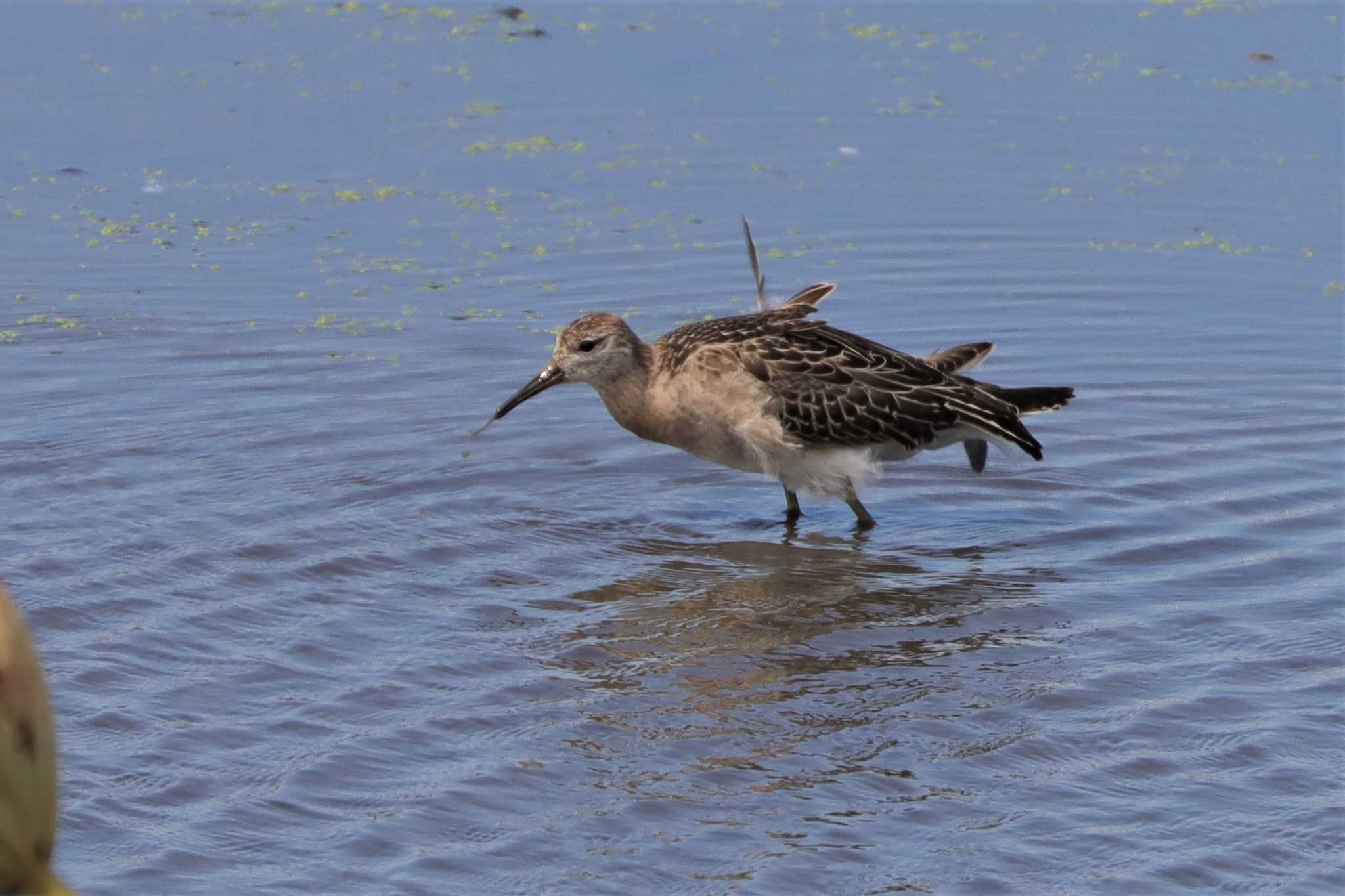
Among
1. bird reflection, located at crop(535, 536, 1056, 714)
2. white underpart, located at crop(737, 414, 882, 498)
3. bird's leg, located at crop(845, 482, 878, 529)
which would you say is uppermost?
white underpart, located at crop(737, 414, 882, 498)

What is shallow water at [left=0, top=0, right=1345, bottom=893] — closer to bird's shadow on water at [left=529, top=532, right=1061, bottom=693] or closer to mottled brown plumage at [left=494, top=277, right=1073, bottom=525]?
bird's shadow on water at [left=529, top=532, right=1061, bottom=693]

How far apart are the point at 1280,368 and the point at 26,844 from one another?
30.5 feet

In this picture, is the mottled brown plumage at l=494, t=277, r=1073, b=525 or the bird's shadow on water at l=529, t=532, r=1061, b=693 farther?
the mottled brown plumage at l=494, t=277, r=1073, b=525

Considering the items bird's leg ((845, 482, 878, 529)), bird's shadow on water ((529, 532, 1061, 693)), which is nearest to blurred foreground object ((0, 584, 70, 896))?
bird's shadow on water ((529, 532, 1061, 693))

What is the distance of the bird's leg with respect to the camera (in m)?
7.88

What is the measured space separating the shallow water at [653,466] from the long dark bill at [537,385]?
1.00 feet

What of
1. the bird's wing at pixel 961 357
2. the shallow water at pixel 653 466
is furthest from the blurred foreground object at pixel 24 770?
the bird's wing at pixel 961 357

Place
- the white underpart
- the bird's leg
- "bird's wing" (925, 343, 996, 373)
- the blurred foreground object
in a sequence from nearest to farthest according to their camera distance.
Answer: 1. the blurred foreground object
2. the white underpart
3. the bird's leg
4. "bird's wing" (925, 343, 996, 373)

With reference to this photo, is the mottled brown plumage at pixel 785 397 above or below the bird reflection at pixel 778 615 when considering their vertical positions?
above

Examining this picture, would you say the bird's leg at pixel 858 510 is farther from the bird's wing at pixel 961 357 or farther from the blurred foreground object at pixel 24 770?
the blurred foreground object at pixel 24 770

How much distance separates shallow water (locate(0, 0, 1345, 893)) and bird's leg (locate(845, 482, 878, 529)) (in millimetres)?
88

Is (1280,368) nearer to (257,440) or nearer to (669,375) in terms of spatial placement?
(669,375)

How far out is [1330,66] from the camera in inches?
563

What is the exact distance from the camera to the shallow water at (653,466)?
16.4 feet
